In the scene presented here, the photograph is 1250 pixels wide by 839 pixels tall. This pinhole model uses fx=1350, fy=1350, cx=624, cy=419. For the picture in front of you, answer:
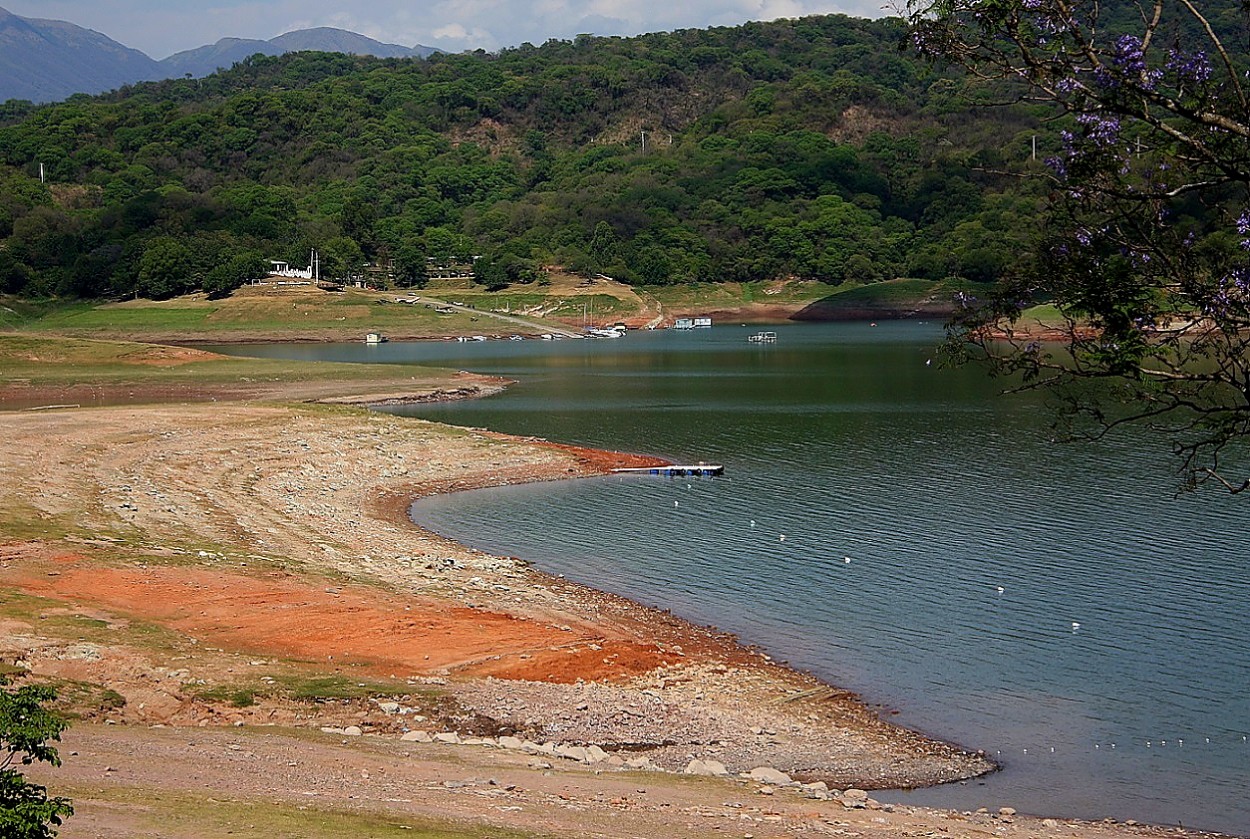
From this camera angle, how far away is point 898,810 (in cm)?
1532

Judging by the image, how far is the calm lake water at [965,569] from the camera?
18812 millimetres

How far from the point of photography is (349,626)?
2256 centimetres

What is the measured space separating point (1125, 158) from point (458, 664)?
43.9ft

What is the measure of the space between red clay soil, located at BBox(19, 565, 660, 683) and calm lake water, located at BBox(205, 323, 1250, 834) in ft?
13.5

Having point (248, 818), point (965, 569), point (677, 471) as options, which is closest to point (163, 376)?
point (677, 471)

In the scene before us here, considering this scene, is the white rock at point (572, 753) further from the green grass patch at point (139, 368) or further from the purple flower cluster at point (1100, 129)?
the green grass patch at point (139, 368)

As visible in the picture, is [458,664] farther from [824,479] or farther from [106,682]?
[824,479]

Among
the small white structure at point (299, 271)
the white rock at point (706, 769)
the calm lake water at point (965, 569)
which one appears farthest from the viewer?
the small white structure at point (299, 271)

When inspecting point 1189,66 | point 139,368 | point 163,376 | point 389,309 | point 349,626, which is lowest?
point 349,626

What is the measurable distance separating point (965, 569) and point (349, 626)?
1451 centimetres

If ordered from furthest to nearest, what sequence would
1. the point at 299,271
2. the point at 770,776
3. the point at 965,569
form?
1. the point at 299,271
2. the point at 965,569
3. the point at 770,776

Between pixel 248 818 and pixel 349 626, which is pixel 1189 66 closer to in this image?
pixel 248 818

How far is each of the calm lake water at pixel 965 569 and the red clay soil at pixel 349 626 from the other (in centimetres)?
411

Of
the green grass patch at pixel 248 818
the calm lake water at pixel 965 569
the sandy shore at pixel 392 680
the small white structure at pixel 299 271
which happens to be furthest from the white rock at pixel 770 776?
the small white structure at pixel 299 271
